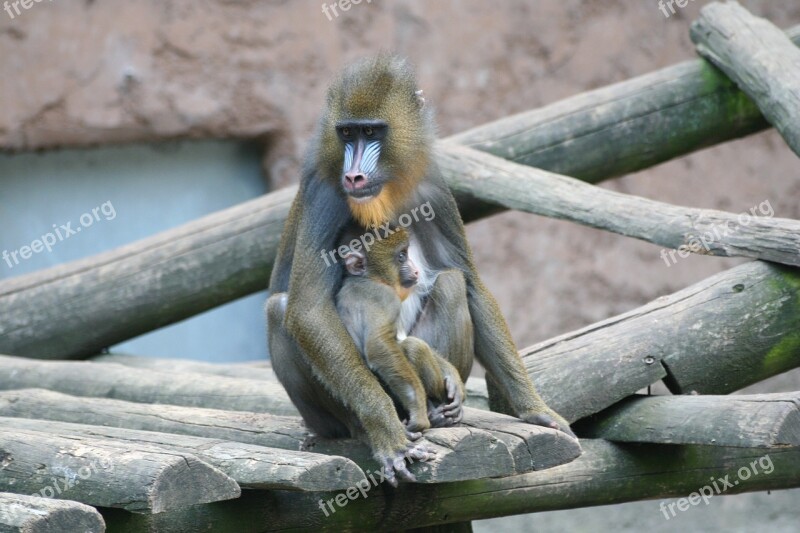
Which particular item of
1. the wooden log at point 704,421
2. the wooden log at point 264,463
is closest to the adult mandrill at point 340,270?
the wooden log at point 704,421

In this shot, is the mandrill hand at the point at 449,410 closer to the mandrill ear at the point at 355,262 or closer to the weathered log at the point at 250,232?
the mandrill ear at the point at 355,262

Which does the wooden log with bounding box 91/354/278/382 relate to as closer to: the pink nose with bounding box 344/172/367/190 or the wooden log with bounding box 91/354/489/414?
the wooden log with bounding box 91/354/489/414

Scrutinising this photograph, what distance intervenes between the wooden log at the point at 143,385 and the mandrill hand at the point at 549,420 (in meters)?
1.23

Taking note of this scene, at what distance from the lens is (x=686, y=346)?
15.6 feet

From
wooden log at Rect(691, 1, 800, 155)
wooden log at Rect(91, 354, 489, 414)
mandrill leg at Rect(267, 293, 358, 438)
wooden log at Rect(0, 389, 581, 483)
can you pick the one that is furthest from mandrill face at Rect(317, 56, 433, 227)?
wooden log at Rect(691, 1, 800, 155)

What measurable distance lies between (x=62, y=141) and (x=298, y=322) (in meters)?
4.50

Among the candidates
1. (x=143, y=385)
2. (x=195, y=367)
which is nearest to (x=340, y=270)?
(x=143, y=385)

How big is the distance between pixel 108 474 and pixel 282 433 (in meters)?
1.05

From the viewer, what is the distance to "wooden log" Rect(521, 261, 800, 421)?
4668 millimetres

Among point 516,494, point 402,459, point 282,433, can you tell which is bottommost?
point 516,494

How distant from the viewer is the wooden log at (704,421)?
4094 millimetres

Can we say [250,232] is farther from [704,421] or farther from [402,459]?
[704,421]

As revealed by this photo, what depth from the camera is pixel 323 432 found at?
4.51 metres

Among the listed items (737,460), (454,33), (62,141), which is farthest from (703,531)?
(62,141)
